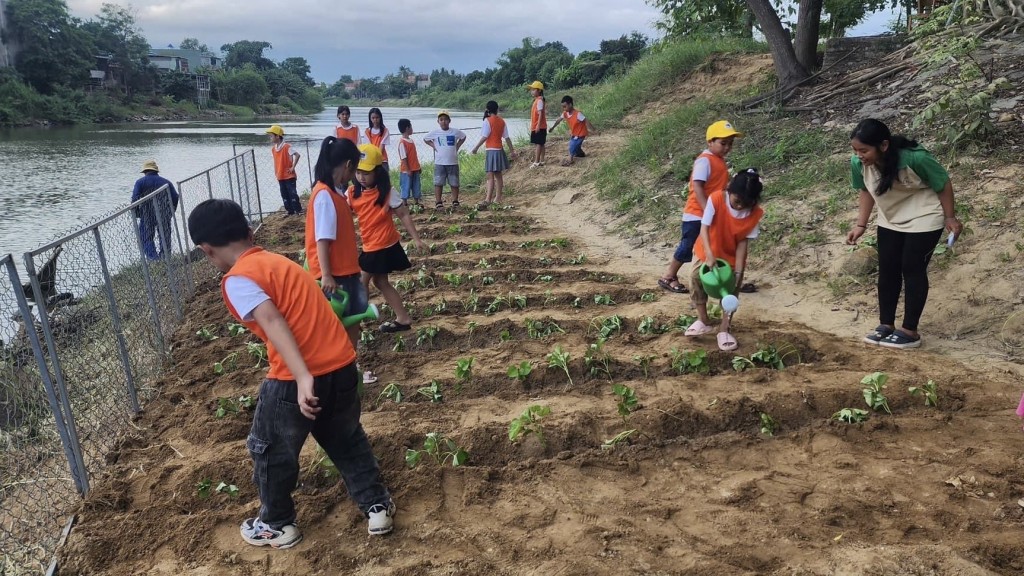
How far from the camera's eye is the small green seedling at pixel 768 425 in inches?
141

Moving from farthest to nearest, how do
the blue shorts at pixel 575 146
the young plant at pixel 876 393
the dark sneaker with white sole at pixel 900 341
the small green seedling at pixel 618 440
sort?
1. the blue shorts at pixel 575 146
2. the dark sneaker with white sole at pixel 900 341
3. the young plant at pixel 876 393
4. the small green seedling at pixel 618 440

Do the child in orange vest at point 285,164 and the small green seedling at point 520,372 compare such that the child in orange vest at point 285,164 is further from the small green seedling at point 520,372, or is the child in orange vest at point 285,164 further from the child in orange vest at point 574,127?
the small green seedling at point 520,372

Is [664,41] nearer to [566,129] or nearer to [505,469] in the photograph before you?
[566,129]

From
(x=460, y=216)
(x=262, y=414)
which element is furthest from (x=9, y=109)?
(x=262, y=414)

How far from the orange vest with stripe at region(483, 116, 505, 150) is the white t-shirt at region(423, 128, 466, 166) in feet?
1.82

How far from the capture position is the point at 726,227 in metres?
4.63

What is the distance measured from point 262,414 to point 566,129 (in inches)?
636

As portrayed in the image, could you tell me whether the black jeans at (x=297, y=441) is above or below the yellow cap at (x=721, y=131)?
below

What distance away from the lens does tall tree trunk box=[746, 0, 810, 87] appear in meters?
11.0

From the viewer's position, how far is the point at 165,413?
4.59 meters

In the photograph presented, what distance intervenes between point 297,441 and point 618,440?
165 centimetres

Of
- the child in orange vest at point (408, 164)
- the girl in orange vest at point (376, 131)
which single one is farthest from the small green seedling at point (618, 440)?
the girl in orange vest at point (376, 131)

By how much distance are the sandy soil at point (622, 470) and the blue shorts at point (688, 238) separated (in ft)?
2.67

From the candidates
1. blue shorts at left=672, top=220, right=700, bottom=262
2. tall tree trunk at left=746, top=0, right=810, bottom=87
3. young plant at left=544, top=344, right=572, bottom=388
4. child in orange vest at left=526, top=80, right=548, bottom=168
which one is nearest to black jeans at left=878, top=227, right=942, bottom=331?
blue shorts at left=672, top=220, right=700, bottom=262
